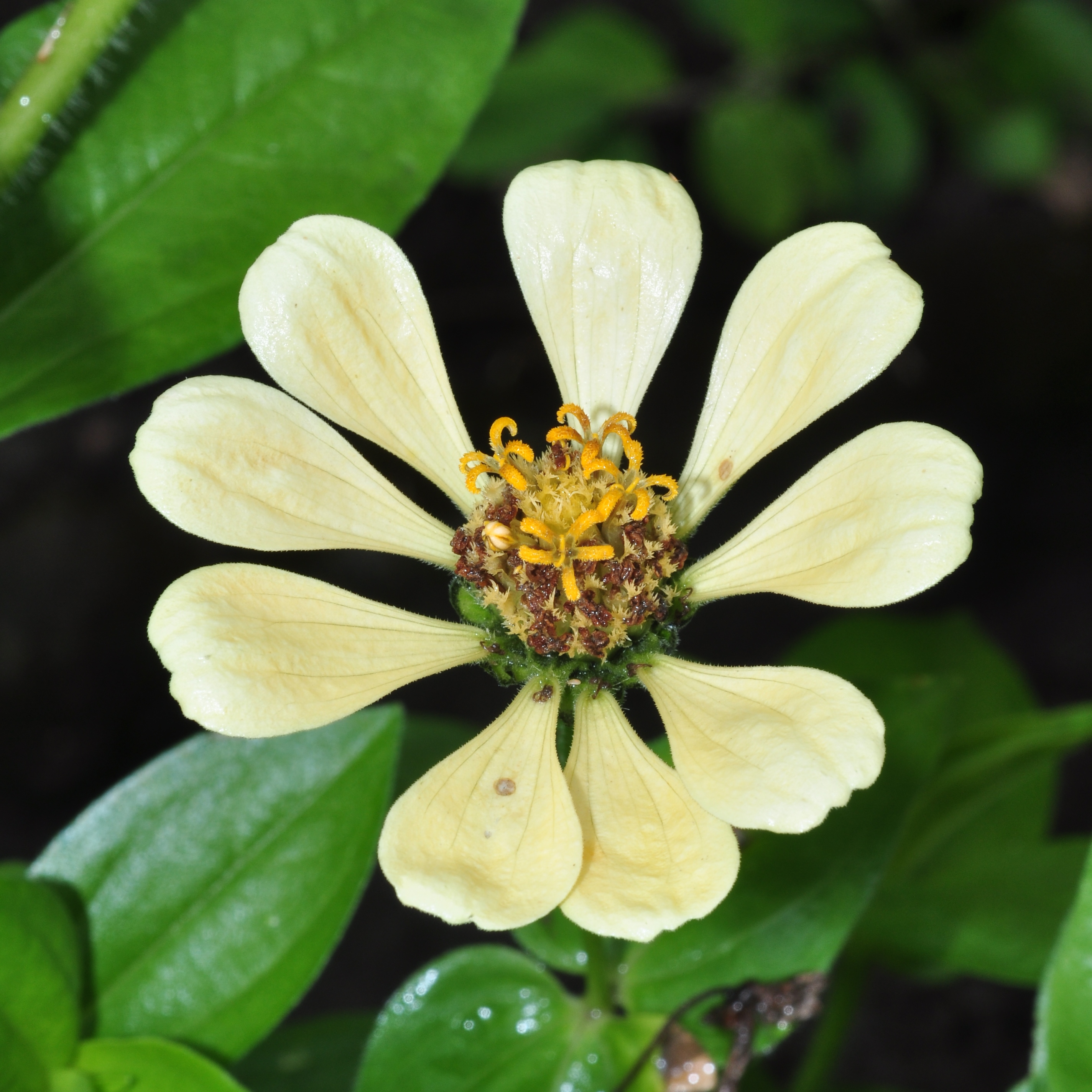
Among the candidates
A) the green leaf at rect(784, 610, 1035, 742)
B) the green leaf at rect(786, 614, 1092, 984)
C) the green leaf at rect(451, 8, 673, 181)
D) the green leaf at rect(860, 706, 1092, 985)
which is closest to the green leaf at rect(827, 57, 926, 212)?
the green leaf at rect(451, 8, 673, 181)

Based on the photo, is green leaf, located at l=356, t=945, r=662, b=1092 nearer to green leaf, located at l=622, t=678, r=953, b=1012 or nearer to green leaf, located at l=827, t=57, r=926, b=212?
green leaf, located at l=622, t=678, r=953, b=1012

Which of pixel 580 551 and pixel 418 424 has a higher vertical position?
pixel 418 424

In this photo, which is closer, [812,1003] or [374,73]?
[812,1003]

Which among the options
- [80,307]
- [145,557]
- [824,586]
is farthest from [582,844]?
[145,557]

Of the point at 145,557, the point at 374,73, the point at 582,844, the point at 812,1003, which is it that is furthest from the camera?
the point at 145,557

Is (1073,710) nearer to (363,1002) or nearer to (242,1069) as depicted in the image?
(242,1069)

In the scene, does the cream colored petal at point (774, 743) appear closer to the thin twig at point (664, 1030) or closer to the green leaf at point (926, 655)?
the thin twig at point (664, 1030)

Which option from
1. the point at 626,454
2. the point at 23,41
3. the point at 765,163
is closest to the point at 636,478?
the point at 626,454
